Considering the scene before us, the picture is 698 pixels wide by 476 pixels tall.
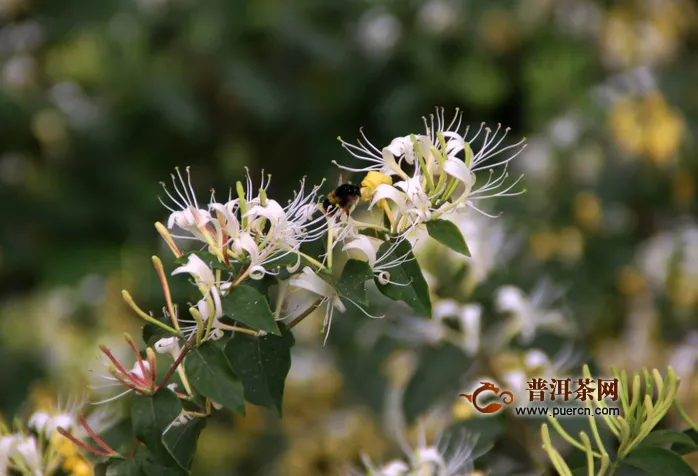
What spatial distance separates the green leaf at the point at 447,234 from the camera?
0.52 metres

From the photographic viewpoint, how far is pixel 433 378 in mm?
800

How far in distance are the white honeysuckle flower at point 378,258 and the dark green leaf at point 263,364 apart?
0.20ft

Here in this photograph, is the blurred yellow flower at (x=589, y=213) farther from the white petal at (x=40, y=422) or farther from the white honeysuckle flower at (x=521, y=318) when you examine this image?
the white petal at (x=40, y=422)

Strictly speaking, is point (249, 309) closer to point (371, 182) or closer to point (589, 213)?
point (371, 182)

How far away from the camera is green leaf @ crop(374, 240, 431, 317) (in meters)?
0.51

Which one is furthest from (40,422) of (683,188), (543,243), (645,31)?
(645,31)

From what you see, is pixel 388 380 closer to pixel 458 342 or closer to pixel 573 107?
pixel 458 342

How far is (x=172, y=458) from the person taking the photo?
48 centimetres

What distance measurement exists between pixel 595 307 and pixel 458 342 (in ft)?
1.76

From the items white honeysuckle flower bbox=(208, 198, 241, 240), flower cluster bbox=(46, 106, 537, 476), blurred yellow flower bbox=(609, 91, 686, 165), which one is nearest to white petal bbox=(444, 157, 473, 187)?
flower cluster bbox=(46, 106, 537, 476)

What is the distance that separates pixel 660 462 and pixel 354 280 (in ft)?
0.63

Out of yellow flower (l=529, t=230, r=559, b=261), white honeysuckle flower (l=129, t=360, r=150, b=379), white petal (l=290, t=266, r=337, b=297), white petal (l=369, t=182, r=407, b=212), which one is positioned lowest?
white honeysuckle flower (l=129, t=360, r=150, b=379)

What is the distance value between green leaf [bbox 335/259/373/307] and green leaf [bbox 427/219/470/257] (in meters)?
0.05

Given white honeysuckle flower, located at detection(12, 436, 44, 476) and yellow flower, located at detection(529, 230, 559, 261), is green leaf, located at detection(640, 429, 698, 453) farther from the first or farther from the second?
yellow flower, located at detection(529, 230, 559, 261)
